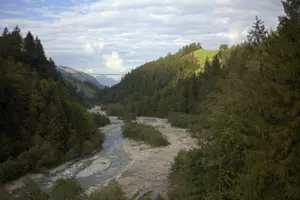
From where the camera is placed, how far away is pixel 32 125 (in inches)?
1291

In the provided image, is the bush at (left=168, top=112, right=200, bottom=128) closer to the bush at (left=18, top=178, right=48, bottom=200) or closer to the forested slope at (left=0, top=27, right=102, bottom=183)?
the forested slope at (left=0, top=27, right=102, bottom=183)

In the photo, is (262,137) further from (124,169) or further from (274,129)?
(124,169)

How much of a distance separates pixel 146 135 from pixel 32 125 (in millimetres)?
21223

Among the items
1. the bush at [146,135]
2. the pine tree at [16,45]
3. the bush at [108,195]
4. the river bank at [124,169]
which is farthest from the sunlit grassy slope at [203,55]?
the bush at [108,195]

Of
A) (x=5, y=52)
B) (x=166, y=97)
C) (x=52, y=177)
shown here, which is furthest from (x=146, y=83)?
(x=52, y=177)

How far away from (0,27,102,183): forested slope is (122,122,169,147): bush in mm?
9623

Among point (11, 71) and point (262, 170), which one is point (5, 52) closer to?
point (11, 71)

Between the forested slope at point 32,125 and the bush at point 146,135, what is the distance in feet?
31.6

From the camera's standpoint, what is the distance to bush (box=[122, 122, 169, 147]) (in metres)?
43.8

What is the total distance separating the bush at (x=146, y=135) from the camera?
144 feet

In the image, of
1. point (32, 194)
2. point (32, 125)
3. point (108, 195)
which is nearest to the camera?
point (108, 195)

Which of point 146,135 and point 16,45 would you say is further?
point 146,135

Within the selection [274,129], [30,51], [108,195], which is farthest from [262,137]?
[30,51]

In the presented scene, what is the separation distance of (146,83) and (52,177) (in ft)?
336
